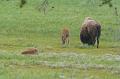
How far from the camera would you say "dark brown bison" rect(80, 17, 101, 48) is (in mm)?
45000

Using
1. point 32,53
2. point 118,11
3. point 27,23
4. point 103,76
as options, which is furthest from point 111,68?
point 118,11

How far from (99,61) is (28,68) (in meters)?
5.50

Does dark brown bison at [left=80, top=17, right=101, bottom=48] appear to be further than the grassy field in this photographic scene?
Yes

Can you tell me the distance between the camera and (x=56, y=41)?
5131 centimetres

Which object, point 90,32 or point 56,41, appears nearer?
point 90,32

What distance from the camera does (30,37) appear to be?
5559 centimetres

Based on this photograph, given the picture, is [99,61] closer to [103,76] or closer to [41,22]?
[103,76]

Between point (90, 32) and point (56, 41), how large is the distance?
270 inches

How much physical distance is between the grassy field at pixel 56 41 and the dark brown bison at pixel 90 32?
106 centimetres

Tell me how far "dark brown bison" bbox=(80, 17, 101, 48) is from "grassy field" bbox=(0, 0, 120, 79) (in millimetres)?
1059

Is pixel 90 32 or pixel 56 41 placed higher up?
pixel 90 32

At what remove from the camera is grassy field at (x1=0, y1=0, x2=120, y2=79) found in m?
23.1

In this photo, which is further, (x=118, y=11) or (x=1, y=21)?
(x=118, y=11)

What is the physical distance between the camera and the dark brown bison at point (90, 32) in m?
A: 45.0
